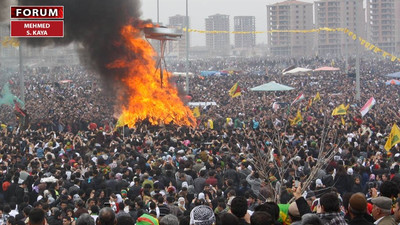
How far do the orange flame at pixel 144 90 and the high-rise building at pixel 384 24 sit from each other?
119453 millimetres

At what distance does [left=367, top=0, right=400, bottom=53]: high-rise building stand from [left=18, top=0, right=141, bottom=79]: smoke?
392 ft

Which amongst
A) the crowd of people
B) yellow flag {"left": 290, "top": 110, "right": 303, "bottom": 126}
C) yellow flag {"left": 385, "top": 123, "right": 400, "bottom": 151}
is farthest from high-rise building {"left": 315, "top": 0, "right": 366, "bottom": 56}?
yellow flag {"left": 385, "top": 123, "right": 400, "bottom": 151}

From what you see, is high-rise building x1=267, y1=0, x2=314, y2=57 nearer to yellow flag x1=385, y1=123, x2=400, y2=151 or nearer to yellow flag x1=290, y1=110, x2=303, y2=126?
yellow flag x1=290, y1=110, x2=303, y2=126

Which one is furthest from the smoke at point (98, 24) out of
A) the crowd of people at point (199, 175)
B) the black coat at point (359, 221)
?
the black coat at point (359, 221)

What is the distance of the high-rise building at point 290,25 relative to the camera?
146 meters

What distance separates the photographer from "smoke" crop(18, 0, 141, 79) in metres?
25.0

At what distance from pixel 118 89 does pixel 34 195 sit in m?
13.6

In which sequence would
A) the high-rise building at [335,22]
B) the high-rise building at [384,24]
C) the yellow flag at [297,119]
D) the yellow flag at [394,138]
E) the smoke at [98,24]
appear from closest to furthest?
the yellow flag at [394,138]
the yellow flag at [297,119]
the smoke at [98,24]
the high-rise building at [384,24]
the high-rise building at [335,22]

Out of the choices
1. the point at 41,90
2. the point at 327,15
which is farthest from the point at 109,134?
the point at 327,15

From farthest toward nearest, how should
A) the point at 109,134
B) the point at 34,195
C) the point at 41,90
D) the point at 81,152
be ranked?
1. the point at 41,90
2. the point at 109,134
3. the point at 81,152
4. the point at 34,195

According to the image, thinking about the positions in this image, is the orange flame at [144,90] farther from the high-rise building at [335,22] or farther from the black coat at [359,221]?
the high-rise building at [335,22]

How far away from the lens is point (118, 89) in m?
24.9

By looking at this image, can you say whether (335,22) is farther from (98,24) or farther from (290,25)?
(98,24)

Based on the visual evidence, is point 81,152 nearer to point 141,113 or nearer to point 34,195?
point 34,195
